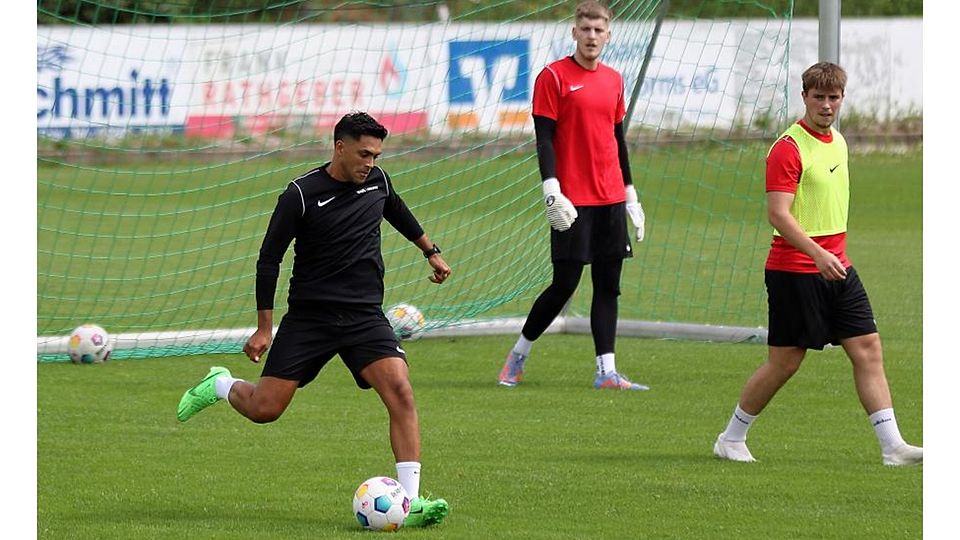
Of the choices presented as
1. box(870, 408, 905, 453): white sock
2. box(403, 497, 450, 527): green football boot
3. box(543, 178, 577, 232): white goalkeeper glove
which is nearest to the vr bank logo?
box(543, 178, 577, 232): white goalkeeper glove

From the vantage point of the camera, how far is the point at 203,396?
7.20 m

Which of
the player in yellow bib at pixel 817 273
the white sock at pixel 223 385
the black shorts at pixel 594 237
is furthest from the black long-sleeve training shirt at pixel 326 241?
the black shorts at pixel 594 237

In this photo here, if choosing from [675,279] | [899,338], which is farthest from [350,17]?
[899,338]

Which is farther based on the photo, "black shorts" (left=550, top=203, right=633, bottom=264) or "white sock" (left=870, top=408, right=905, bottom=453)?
"black shorts" (left=550, top=203, right=633, bottom=264)

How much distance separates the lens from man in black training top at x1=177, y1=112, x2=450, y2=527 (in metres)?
6.49

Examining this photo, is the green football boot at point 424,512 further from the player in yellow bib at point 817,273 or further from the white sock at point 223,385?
the player in yellow bib at point 817,273

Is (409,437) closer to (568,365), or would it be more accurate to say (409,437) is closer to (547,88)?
(547,88)

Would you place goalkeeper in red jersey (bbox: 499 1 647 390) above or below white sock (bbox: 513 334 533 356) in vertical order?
above

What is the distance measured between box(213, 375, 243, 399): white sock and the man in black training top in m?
0.22

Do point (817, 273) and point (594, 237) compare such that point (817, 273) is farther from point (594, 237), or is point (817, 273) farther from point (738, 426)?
point (594, 237)

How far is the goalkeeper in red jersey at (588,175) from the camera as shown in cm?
940

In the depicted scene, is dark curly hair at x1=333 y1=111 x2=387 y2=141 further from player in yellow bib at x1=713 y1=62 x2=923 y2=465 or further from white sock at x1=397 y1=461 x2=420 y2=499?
player in yellow bib at x1=713 y1=62 x2=923 y2=465

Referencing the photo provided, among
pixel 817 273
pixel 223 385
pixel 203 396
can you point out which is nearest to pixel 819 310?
pixel 817 273

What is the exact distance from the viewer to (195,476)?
7.34m
